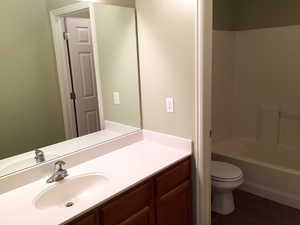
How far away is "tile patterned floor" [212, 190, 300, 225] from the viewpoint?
232 centimetres

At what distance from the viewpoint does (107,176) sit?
1.61m

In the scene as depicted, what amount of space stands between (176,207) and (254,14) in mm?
2500

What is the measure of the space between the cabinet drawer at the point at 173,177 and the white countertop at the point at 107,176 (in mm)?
53

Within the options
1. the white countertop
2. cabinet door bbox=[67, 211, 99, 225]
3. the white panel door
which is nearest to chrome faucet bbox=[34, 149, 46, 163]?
the white countertop

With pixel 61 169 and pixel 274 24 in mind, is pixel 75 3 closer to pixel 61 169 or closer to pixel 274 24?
pixel 61 169

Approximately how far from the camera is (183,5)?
1734 mm

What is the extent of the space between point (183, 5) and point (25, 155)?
1.40m

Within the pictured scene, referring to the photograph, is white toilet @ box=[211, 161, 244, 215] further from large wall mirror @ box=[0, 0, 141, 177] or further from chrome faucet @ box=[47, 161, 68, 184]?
chrome faucet @ box=[47, 161, 68, 184]

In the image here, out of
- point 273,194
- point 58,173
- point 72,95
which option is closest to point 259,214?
point 273,194

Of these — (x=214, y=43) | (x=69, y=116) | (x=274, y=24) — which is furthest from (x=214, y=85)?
(x=69, y=116)

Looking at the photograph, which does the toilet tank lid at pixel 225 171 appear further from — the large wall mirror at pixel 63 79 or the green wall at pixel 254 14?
the green wall at pixel 254 14

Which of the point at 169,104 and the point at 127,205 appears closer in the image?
the point at 127,205

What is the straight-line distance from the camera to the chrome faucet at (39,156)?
5.31 feet

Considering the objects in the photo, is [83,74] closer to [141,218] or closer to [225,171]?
[141,218]
